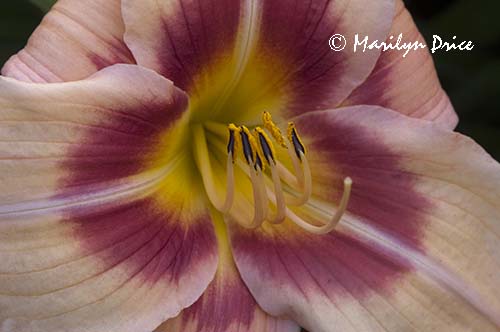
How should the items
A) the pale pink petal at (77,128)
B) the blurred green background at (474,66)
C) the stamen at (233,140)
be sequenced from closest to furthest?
the pale pink petal at (77,128)
the stamen at (233,140)
the blurred green background at (474,66)

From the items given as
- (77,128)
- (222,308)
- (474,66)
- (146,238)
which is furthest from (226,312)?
(474,66)

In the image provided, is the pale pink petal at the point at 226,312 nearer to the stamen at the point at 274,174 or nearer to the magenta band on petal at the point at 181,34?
the stamen at the point at 274,174

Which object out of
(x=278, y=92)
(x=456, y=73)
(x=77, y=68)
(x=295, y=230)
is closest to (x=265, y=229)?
(x=295, y=230)

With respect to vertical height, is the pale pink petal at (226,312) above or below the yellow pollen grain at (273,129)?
below

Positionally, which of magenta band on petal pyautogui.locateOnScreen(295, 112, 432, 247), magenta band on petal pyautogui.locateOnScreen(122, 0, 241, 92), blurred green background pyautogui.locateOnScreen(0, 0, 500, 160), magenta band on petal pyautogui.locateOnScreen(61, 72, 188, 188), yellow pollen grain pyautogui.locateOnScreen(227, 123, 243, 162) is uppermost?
magenta band on petal pyautogui.locateOnScreen(122, 0, 241, 92)

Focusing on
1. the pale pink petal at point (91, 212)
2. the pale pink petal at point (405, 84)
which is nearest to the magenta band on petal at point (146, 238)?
the pale pink petal at point (91, 212)

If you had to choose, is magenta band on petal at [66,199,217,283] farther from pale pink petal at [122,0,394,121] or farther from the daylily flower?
pale pink petal at [122,0,394,121]

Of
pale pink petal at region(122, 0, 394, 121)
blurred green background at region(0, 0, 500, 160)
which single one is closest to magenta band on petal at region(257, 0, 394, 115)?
pale pink petal at region(122, 0, 394, 121)
